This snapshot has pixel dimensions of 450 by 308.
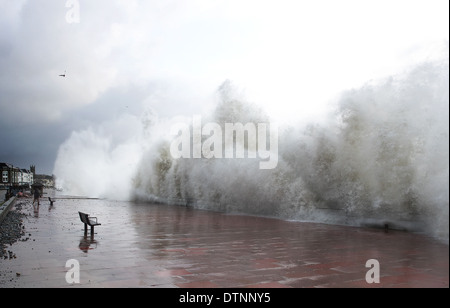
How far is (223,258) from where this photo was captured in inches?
243

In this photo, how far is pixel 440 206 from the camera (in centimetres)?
219

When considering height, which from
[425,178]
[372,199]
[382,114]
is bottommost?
[372,199]

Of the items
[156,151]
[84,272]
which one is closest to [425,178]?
[84,272]

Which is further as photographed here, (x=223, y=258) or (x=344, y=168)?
(x=344, y=168)

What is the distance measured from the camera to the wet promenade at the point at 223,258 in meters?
4.57

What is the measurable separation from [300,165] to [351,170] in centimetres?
236

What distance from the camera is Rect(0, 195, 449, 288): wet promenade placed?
4566 mm

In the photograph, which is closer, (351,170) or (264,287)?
(264,287)

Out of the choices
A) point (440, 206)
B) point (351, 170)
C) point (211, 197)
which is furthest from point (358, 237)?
point (211, 197)

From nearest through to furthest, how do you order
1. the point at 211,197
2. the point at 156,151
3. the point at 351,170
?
the point at 351,170
the point at 211,197
the point at 156,151

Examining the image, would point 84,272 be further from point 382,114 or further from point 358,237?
point 382,114

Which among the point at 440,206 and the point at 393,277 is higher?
the point at 440,206
